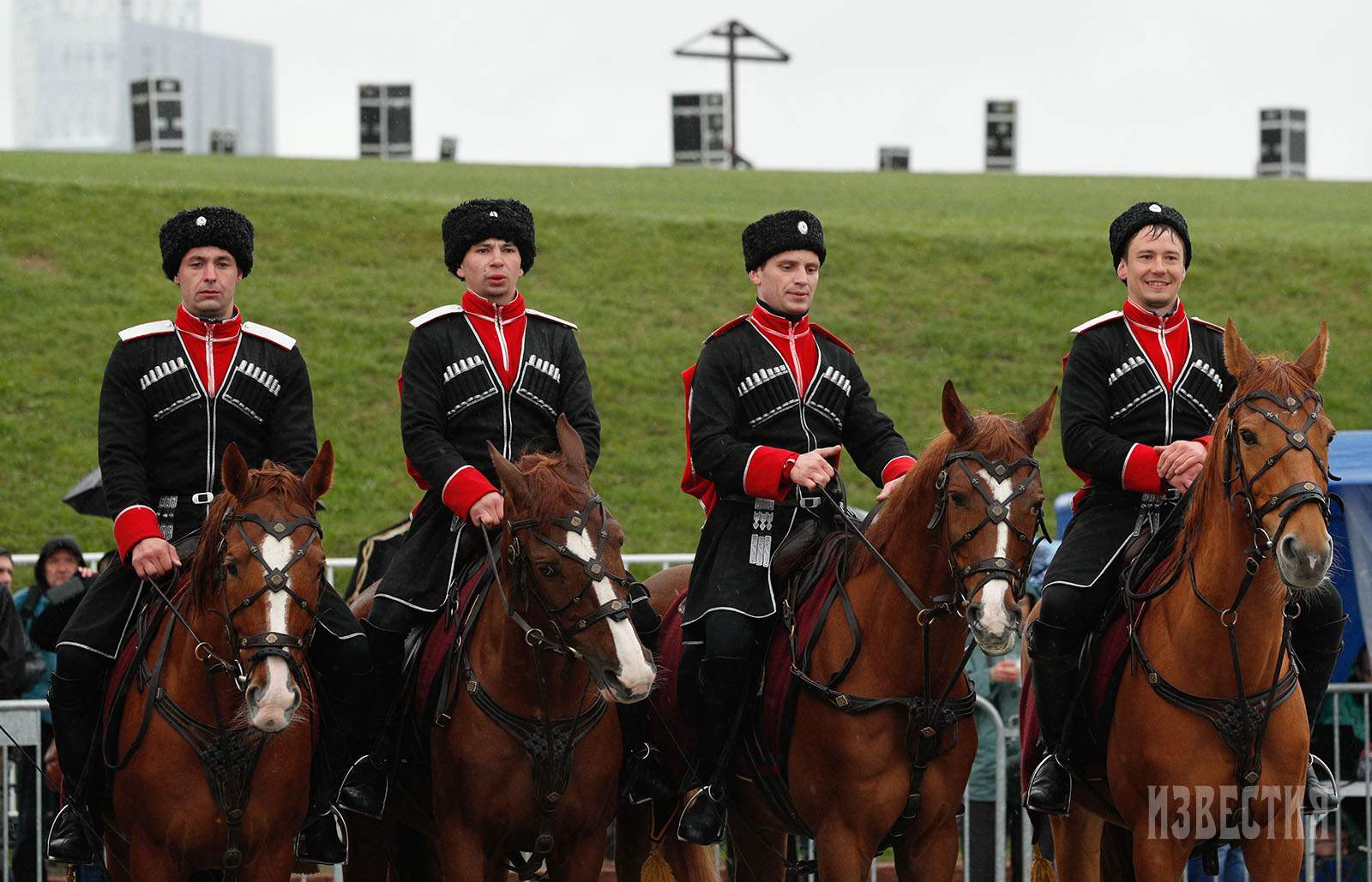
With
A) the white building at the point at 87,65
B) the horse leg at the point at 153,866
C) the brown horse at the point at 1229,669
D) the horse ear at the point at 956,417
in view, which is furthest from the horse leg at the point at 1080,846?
the white building at the point at 87,65

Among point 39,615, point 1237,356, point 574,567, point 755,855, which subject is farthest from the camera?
point 39,615

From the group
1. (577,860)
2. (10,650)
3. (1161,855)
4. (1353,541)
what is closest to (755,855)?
(577,860)

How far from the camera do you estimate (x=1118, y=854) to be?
26.4 ft

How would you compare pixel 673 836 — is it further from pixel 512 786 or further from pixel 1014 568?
pixel 1014 568

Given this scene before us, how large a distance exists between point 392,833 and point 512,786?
1617mm

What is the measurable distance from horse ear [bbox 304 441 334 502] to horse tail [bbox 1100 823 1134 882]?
12.7ft

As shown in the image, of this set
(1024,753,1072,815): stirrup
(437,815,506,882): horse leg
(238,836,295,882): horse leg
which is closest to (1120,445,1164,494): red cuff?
(1024,753,1072,815): stirrup

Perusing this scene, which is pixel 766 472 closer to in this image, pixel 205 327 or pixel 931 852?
pixel 931 852

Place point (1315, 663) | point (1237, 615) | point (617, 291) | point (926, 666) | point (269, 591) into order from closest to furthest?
point (269, 591), point (1237, 615), point (926, 666), point (1315, 663), point (617, 291)

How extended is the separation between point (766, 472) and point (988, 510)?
130 centimetres

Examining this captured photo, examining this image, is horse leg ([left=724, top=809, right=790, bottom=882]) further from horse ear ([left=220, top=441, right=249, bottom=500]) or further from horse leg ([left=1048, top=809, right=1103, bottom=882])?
horse ear ([left=220, top=441, right=249, bottom=500])

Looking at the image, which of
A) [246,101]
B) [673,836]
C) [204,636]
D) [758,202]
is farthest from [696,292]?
[246,101]

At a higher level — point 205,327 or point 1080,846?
point 205,327

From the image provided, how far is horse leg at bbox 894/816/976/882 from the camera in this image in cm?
707
